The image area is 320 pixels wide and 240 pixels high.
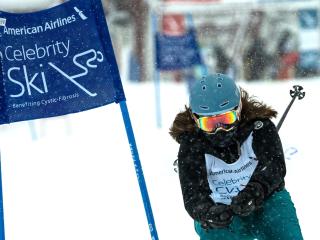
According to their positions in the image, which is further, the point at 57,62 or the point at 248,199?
the point at 57,62

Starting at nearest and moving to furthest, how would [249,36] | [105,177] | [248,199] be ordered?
[248,199] < [105,177] < [249,36]

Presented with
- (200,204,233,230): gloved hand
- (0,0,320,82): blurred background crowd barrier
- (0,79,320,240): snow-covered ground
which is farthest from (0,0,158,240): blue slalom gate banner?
(0,0,320,82): blurred background crowd barrier

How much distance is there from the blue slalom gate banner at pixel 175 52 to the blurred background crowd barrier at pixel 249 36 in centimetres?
339

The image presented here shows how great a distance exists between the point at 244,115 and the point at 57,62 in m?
1.34

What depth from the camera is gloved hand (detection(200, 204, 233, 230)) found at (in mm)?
3551

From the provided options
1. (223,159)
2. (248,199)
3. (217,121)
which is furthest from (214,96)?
(248,199)

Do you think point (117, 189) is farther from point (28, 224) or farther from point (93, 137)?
point (93, 137)

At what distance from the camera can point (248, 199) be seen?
355 cm

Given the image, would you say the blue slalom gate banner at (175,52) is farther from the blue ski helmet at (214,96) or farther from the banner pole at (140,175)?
the blue ski helmet at (214,96)

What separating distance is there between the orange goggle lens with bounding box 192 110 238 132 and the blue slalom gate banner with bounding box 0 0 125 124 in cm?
100

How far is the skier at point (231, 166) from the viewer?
367 centimetres

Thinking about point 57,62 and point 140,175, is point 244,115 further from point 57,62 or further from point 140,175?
point 57,62

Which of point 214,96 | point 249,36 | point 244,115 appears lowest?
point 249,36

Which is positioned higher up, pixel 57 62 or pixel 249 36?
pixel 57 62
